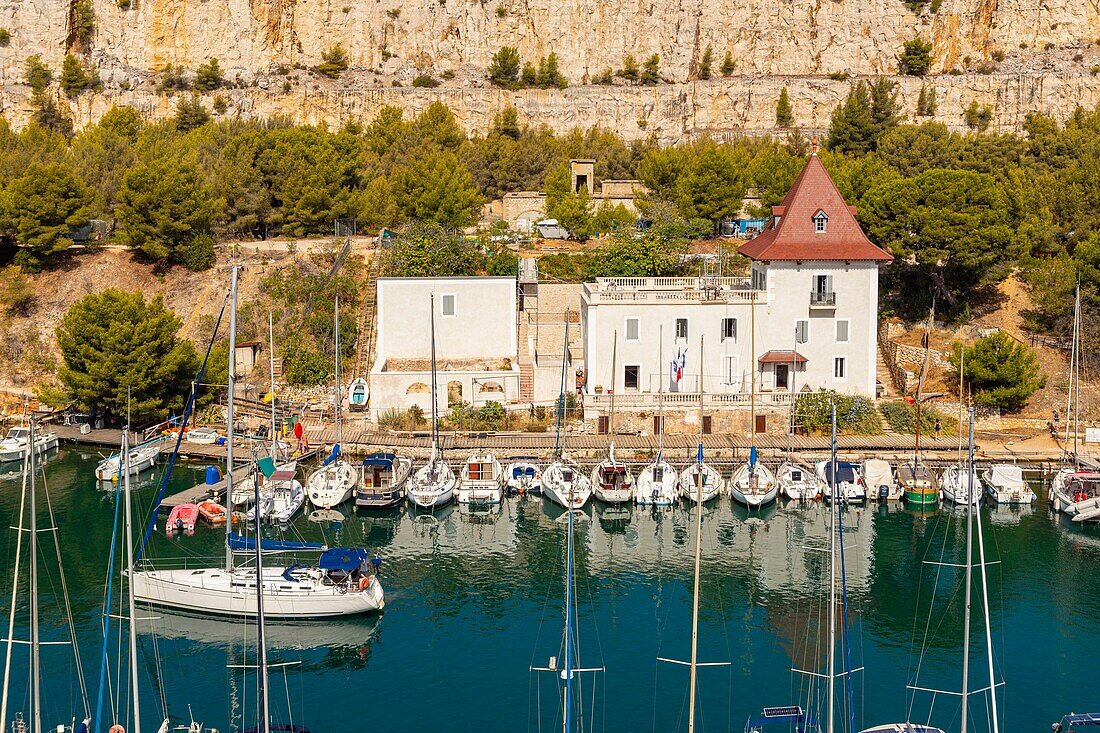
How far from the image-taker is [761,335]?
1848 inches

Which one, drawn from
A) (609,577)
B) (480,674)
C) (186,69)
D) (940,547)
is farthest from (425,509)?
(186,69)

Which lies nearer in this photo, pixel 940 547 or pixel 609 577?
pixel 609 577

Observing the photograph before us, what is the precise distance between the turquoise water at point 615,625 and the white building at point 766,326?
8256 mm

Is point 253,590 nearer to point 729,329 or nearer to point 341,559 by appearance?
point 341,559

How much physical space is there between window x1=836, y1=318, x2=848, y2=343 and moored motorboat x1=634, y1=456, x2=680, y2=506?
35.3 feet

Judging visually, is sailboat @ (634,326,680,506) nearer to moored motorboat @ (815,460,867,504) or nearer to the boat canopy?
moored motorboat @ (815,460,867,504)

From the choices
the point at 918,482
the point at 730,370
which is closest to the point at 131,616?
the point at 918,482

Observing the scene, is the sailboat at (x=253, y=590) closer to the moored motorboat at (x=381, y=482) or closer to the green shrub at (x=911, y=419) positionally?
the moored motorboat at (x=381, y=482)

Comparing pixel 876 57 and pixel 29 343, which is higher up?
pixel 876 57

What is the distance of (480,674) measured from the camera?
1096 inches

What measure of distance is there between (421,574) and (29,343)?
3064 cm

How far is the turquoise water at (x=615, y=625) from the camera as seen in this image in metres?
26.1

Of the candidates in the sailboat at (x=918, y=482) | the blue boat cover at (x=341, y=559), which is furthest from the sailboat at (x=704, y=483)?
the blue boat cover at (x=341, y=559)

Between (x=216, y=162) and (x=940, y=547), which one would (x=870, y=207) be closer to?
(x=940, y=547)
